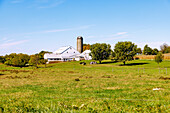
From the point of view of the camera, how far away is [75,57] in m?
139

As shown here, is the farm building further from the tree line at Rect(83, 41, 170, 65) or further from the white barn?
the tree line at Rect(83, 41, 170, 65)

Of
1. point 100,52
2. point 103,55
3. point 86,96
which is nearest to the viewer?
point 86,96

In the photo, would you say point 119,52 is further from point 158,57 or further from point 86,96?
point 86,96

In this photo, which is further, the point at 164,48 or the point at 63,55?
the point at 164,48

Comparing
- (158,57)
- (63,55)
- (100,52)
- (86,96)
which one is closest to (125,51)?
(100,52)

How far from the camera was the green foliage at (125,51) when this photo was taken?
8838 cm

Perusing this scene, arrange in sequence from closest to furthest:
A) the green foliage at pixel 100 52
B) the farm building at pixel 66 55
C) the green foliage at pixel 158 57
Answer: the green foliage at pixel 158 57 → the green foliage at pixel 100 52 → the farm building at pixel 66 55

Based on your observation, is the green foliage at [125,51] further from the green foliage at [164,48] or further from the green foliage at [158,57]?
the green foliage at [164,48]

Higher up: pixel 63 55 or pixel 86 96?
pixel 63 55

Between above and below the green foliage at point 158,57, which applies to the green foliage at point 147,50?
above

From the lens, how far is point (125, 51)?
9044 centimetres

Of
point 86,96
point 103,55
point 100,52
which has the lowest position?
point 86,96

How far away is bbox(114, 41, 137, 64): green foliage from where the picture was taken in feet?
290

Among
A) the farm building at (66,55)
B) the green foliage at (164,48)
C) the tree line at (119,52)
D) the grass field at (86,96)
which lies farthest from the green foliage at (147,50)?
the grass field at (86,96)
